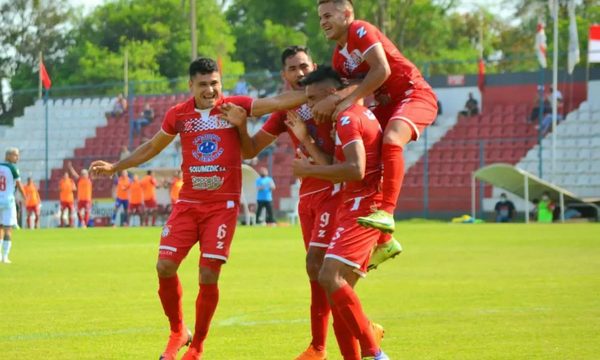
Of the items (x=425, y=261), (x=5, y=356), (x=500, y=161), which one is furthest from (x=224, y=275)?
(x=500, y=161)

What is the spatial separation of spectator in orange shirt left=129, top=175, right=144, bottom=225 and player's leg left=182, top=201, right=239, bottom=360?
3567 centimetres

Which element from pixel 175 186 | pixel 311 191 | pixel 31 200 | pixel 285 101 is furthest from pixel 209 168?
pixel 31 200

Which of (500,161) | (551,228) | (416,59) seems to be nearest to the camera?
(551,228)

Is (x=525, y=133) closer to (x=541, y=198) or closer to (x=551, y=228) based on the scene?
(x=541, y=198)

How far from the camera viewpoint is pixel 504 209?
1668 inches

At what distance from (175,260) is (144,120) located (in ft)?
153

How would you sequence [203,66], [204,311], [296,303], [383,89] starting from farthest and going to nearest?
1. [296,303]
2. [203,66]
3. [204,311]
4. [383,89]

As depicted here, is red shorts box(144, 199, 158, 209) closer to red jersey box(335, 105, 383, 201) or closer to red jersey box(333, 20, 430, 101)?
red jersey box(333, 20, 430, 101)

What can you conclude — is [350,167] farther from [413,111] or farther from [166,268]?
[166,268]

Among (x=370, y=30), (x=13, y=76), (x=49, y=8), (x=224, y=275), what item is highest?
(x=49, y=8)

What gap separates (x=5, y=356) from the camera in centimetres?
1006

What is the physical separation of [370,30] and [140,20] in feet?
230

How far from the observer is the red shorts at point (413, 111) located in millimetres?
9211

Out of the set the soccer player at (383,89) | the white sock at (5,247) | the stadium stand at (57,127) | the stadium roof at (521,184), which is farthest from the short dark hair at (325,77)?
the stadium stand at (57,127)
